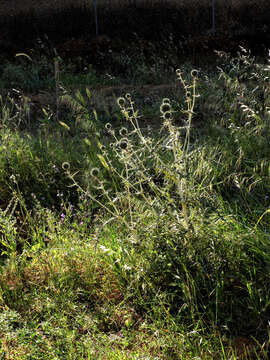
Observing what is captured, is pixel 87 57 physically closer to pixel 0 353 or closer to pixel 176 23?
pixel 176 23

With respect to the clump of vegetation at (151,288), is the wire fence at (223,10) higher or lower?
higher

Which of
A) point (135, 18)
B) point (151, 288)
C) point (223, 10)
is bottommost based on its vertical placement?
point (151, 288)

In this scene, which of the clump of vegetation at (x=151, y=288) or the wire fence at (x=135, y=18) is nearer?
the clump of vegetation at (x=151, y=288)

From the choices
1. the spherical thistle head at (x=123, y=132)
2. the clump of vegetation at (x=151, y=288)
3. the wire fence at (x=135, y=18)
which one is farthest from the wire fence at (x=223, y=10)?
the clump of vegetation at (x=151, y=288)

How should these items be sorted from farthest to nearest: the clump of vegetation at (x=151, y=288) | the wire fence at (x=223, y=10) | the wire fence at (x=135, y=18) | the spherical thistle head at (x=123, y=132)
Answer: the wire fence at (x=135, y=18) < the wire fence at (x=223, y=10) < the spherical thistle head at (x=123, y=132) < the clump of vegetation at (x=151, y=288)

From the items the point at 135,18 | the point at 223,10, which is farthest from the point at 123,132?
the point at 223,10

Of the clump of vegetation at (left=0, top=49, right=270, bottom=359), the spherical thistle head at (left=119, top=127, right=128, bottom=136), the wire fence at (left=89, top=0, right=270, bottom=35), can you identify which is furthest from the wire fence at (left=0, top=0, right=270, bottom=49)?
the clump of vegetation at (left=0, top=49, right=270, bottom=359)

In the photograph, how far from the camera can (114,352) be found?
6.81 feet

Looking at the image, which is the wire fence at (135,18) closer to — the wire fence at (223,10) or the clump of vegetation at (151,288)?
the wire fence at (223,10)

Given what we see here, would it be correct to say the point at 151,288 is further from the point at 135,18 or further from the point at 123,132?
the point at 135,18

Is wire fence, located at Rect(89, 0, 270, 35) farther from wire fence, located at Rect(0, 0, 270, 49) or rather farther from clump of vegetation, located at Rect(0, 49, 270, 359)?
clump of vegetation, located at Rect(0, 49, 270, 359)

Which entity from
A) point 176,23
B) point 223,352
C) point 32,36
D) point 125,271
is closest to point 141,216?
point 125,271

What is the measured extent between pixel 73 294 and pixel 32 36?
1225 cm

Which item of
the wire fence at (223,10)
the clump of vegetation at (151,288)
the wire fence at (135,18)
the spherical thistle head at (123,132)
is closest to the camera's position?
the clump of vegetation at (151,288)
